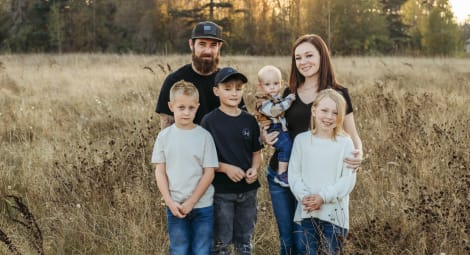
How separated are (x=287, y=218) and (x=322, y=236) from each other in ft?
0.93

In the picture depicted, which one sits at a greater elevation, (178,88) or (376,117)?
(178,88)

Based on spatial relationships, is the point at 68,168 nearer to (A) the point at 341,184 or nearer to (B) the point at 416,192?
(A) the point at 341,184

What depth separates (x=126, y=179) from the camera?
427 cm

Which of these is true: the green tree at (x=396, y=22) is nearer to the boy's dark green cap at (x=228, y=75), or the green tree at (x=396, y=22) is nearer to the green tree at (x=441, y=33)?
the green tree at (x=441, y=33)

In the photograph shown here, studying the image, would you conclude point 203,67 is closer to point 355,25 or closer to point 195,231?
point 195,231

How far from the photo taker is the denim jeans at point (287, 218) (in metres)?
3.04

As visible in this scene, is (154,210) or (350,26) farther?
(350,26)

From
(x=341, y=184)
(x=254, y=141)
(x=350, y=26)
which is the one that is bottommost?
(x=341, y=184)

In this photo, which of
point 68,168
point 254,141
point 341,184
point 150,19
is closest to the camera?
point 341,184

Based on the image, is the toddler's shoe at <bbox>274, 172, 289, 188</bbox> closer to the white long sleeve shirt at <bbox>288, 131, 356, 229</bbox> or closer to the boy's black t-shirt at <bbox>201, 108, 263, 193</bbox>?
the white long sleeve shirt at <bbox>288, 131, 356, 229</bbox>

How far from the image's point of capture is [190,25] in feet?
124

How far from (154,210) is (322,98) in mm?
1927

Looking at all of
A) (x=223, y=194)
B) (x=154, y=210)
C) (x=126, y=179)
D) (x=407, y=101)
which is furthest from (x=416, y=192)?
(x=407, y=101)

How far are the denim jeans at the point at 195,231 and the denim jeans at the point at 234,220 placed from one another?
0.29 ft
